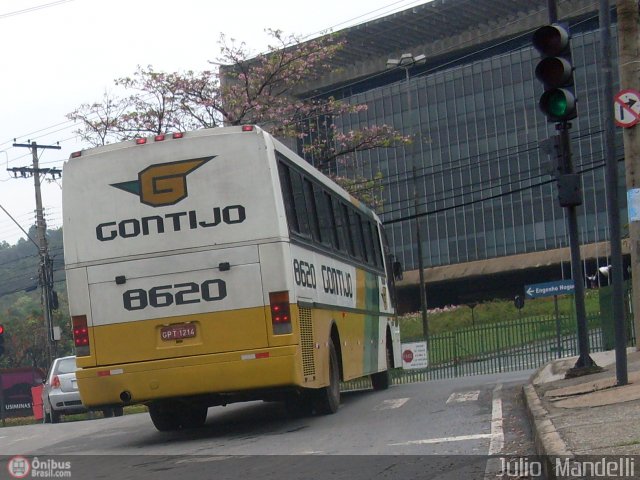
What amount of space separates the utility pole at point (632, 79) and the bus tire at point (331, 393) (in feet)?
16.0

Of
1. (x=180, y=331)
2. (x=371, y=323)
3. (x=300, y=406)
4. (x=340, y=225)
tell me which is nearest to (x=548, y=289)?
(x=371, y=323)

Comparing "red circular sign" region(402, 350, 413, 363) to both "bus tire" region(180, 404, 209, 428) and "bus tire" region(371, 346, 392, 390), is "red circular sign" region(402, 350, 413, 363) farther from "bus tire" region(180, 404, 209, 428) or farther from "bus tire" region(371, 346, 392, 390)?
"bus tire" region(180, 404, 209, 428)

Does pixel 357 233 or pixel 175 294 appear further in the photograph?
pixel 357 233

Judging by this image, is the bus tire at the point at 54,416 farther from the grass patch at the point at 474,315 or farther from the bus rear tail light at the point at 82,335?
the grass patch at the point at 474,315

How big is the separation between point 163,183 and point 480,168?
259 feet

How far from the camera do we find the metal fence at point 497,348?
35750 mm

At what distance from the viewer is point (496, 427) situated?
441 inches

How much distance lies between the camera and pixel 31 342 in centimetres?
8200

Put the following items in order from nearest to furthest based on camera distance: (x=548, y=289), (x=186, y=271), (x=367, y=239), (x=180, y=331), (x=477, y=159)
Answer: (x=180, y=331) < (x=186, y=271) < (x=367, y=239) < (x=548, y=289) < (x=477, y=159)

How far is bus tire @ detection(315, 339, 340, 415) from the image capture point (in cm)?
1460

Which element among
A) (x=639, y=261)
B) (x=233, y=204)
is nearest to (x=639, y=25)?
(x=639, y=261)

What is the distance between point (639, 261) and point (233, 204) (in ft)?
23.9

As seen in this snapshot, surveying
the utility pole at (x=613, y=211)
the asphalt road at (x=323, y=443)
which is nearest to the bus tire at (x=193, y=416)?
the asphalt road at (x=323, y=443)

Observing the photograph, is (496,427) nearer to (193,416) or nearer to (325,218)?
(325,218)
